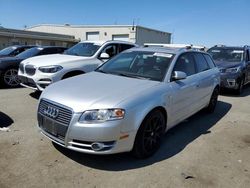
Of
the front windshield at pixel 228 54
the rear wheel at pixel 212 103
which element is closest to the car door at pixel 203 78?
the rear wheel at pixel 212 103

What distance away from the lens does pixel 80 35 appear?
4191 cm

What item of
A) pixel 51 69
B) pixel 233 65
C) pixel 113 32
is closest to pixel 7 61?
pixel 51 69

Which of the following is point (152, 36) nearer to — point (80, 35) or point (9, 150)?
point (80, 35)

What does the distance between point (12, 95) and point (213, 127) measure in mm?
5615

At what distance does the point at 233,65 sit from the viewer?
9602 millimetres

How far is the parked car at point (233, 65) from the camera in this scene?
936 cm

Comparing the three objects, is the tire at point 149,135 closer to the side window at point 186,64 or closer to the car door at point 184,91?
the car door at point 184,91

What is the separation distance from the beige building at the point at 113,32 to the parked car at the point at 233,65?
26.1 meters

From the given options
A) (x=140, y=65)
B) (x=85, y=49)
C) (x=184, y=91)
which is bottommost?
(x=184, y=91)

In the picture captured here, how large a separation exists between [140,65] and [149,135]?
149 centimetres

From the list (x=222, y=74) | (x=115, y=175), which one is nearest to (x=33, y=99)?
(x=115, y=175)

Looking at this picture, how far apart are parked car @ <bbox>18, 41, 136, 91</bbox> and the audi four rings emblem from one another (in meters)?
3.01

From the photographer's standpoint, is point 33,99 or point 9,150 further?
point 33,99

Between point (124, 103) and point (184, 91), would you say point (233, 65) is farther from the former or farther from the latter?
point (124, 103)
